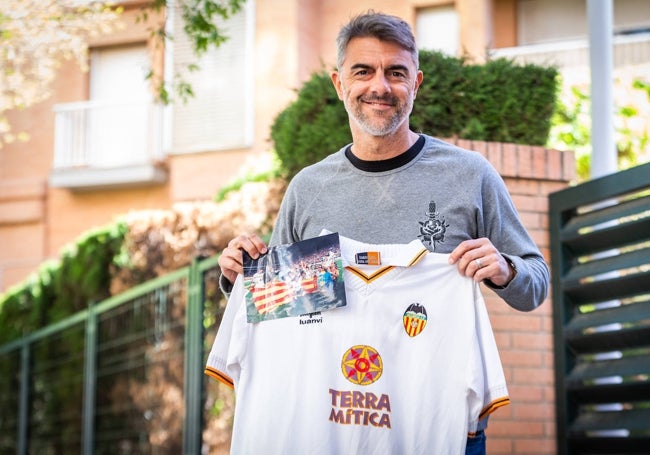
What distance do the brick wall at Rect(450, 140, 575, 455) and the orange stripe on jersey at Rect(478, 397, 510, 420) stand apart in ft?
8.42

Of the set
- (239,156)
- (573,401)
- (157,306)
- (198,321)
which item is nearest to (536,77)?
(573,401)

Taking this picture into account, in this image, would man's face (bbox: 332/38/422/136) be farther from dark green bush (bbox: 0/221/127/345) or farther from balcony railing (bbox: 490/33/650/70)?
balcony railing (bbox: 490/33/650/70)

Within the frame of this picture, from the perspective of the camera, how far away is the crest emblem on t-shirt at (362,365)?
3.59 meters

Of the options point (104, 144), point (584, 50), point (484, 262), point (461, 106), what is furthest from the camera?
point (104, 144)

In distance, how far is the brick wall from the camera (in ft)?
20.1

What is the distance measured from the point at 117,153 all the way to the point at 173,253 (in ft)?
32.6

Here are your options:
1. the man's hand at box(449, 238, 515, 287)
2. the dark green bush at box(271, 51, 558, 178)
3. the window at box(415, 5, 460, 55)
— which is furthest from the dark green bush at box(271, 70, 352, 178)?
the window at box(415, 5, 460, 55)

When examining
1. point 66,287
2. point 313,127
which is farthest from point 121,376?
point 313,127

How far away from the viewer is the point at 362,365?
3.62 m

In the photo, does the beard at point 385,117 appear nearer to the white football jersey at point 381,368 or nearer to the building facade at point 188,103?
the white football jersey at point 381,368

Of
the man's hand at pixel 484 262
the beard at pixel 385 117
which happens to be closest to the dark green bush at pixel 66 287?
the beard at pixel 385 117

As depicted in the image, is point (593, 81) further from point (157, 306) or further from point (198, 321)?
point (157, 306)

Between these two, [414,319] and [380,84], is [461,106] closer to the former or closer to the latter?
[380,84]

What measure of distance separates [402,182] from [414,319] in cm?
45
